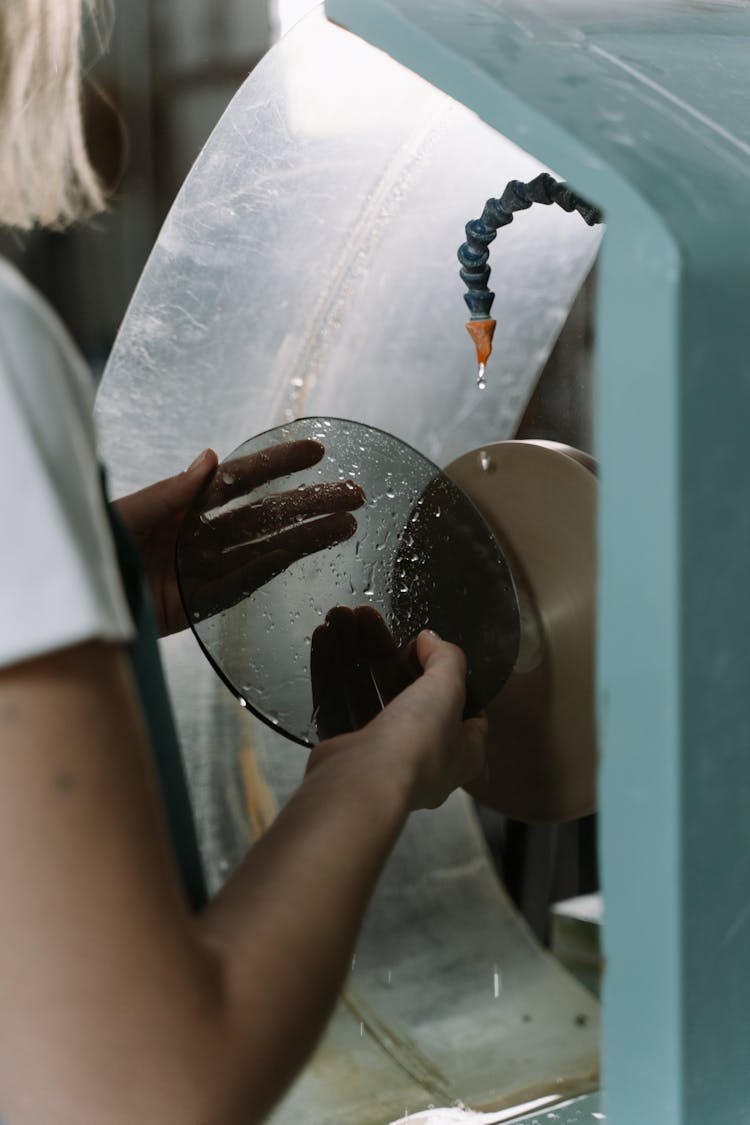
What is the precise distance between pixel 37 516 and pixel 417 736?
254 millimetres

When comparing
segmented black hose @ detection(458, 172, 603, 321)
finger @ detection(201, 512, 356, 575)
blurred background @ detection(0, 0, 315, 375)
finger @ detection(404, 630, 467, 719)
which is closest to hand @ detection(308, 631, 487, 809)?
finger @ detection(404, 630, 467, 719)

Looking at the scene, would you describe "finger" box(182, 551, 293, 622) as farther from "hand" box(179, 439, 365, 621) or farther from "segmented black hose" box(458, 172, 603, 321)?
"segmented black hose" box(458, 172, 603, 321)

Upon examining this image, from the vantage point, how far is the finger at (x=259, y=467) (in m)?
1.00

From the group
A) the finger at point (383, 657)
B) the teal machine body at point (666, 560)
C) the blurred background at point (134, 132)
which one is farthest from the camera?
the blurred background at point (134, 132)

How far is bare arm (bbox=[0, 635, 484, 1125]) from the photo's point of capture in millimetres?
410

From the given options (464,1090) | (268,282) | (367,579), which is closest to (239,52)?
(268,282)

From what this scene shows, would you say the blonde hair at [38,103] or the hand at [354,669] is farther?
the hand at [354,669]

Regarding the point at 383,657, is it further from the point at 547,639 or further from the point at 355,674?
the point at 547,639

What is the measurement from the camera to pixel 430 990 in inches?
58.8

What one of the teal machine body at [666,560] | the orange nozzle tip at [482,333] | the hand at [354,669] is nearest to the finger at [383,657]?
the hand at [354,669]

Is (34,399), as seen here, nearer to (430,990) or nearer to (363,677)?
(363,677)

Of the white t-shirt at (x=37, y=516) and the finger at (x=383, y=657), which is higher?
the white t-shirt at (x=37, y=516)

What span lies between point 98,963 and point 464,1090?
0.99 meters

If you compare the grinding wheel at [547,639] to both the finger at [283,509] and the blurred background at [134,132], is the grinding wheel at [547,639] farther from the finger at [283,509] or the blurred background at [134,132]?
the blurred background at [134,132]
